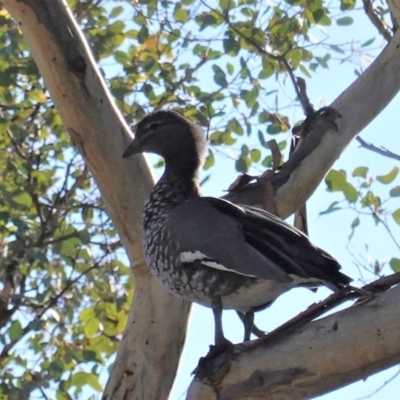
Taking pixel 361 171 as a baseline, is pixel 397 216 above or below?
below

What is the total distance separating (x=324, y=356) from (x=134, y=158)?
1.30m

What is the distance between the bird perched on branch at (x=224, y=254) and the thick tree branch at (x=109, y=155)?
10 cm

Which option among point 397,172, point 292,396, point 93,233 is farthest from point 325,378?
point 93,233

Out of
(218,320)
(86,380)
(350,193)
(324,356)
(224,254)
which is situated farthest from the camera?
(86,380)

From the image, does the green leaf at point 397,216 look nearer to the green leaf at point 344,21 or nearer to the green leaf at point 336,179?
the green leaf at point 336,179

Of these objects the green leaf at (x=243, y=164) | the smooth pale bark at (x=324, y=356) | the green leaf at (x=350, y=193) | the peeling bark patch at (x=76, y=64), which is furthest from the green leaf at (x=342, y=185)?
the smooth pale bark at (x=324, y=356)

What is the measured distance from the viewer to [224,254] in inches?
119

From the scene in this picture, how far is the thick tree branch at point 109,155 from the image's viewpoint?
3.47 metres

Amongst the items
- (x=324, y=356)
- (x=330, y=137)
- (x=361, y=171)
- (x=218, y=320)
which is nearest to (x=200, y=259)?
(x=218, y=320)

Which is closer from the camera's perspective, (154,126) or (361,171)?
(154,126)

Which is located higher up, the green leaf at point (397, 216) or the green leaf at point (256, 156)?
the green leaf at point (256, 156)

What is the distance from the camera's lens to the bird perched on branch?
2918 millimetres

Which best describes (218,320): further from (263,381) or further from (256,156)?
(256,156)

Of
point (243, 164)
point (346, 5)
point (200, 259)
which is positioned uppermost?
point (346, 5)
